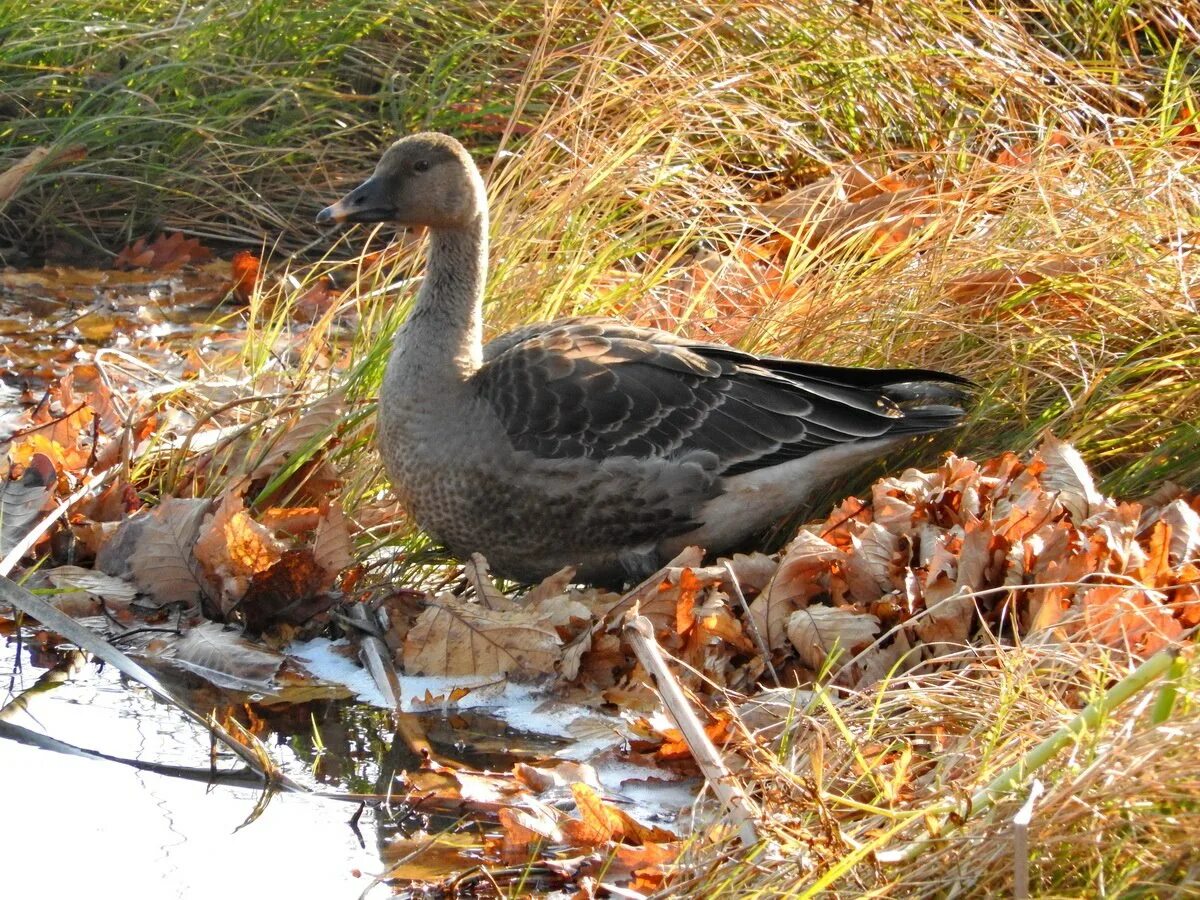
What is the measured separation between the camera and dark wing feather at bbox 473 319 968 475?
15.2 ft

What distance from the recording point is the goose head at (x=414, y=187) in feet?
16.2

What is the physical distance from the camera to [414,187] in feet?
16.2

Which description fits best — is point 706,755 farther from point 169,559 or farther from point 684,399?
point 169,559

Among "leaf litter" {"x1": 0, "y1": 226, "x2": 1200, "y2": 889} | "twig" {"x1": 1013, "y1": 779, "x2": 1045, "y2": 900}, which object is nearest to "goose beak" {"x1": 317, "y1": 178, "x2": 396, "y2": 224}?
"leaf litter" {"x1": 0, "y1": 226, "x2": 1200, "y2": 889}

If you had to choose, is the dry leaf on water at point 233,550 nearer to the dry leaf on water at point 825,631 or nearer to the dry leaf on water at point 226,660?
the dry leaf on water at point 226,660

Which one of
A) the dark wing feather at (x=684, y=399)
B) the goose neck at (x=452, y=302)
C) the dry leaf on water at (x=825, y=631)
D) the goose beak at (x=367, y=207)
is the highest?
the goose beak at (x=367, y=207)

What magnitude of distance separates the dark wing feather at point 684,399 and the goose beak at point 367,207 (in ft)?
1.84

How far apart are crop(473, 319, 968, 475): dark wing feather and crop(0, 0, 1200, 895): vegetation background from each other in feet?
1.14

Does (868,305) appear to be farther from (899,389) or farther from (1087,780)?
(1087,780)

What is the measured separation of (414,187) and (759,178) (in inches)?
98.2

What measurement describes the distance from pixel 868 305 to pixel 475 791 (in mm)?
2362

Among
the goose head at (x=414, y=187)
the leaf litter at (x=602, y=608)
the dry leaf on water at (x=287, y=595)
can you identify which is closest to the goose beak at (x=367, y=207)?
the goose head at (x=414, y=187)

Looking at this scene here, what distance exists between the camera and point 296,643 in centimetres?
441

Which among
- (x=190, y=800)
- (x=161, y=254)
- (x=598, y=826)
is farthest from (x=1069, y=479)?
(x=161, y=254)
